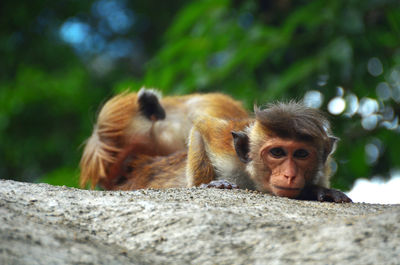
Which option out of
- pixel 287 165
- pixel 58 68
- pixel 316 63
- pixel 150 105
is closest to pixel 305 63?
pixel 316 63

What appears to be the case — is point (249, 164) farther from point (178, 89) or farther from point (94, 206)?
point (178, 89)

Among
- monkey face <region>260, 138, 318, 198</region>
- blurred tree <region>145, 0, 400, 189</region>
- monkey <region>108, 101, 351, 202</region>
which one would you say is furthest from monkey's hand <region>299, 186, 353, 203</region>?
blurred tree <region>145, 0, 400, 189</region>

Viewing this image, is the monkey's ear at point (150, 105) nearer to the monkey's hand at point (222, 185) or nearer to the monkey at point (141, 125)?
the monkey at point (141, 125)

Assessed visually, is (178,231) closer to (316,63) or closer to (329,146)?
(329,146)

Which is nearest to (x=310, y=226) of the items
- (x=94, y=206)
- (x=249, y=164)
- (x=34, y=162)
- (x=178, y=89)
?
(x=94, y=206)

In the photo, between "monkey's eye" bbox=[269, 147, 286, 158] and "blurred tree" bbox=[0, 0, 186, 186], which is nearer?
"monkey's eye" bbox=[269, 147, 286, 158]

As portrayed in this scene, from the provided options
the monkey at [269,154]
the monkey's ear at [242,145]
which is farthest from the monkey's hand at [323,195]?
the monkey's ear at [242,145]

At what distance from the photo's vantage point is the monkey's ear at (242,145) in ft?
25.2

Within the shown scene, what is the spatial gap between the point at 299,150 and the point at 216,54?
16.7 ft

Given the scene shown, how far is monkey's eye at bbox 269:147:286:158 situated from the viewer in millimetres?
7180

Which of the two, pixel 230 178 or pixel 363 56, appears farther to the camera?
pixel 363 56

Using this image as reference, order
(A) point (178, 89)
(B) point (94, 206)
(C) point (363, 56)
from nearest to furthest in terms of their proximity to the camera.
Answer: (B) point (94, 206) < (C) point (363, 56) < (A) point (178, 89)

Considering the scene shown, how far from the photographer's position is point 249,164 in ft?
25.1

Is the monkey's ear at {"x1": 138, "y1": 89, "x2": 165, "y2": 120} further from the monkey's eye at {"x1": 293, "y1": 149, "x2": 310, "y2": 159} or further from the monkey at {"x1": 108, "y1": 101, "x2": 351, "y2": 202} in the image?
the monkey's eye at {"x1": 293, "y1": 149, "x2": 310, "y2": 159}
